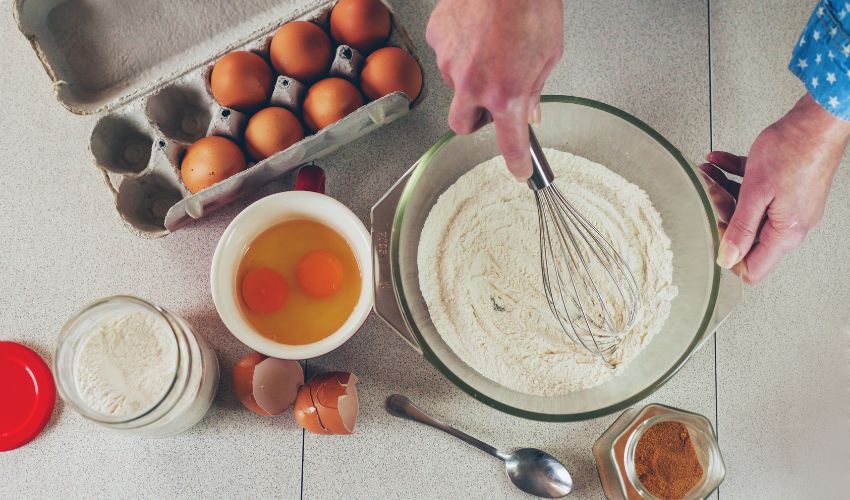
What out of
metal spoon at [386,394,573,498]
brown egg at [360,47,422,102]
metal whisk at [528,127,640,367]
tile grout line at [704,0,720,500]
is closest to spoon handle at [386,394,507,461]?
metal spoon at [386,394,573,498]

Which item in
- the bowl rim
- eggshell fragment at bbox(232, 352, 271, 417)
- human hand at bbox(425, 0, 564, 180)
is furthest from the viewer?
eggshell fragment at bbox(232, 352, 271, 417)

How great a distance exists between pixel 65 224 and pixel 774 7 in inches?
45.4

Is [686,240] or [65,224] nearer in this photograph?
[686,240]

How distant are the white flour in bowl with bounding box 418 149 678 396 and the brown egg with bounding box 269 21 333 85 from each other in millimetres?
257

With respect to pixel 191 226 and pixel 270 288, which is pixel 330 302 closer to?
pixel 270 288

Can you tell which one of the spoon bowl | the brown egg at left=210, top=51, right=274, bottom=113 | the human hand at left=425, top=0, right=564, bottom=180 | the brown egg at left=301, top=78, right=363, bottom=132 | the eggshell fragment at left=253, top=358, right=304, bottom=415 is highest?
the human hand at left=425, top=0, right=564, bottom=180

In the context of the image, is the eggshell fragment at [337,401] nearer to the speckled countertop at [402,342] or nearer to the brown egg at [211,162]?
the speckled countertop at [402,342]

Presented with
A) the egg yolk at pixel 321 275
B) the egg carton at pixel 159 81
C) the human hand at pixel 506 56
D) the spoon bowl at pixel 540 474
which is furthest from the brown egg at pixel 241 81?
the spoon bowl at pixel 540 474

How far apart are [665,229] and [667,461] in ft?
1.02

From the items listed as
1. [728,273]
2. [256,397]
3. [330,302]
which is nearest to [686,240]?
[728,273]

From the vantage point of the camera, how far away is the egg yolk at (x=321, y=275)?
83 cm

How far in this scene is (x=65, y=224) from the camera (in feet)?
2.96

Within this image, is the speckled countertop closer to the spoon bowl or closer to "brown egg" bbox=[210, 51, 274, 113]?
the spoon bowl

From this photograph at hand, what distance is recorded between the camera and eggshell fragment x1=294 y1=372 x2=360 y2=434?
2.57 feet
